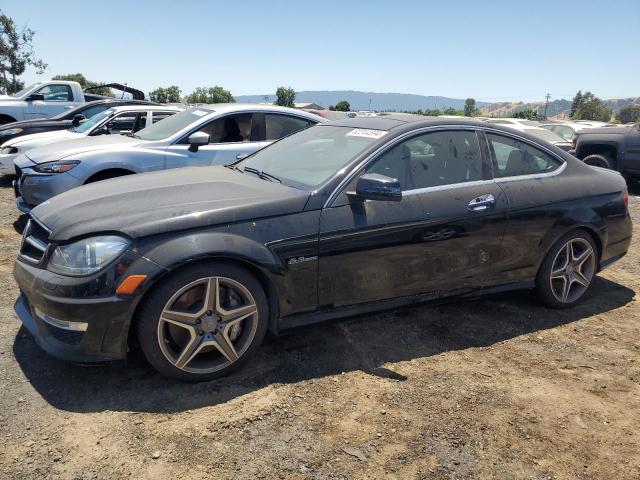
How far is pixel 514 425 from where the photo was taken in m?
2.79

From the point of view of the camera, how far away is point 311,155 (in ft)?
12.5

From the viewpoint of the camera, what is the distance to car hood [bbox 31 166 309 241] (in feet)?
9.42

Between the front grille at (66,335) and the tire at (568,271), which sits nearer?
the front grille at (66,335)

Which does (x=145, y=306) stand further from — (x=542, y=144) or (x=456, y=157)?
(x=542, y=144)

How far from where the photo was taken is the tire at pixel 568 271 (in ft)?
13.7

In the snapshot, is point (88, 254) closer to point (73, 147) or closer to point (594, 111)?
point (73, 147)

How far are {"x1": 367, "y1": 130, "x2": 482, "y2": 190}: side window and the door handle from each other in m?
0.16

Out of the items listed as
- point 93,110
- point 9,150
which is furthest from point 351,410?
point 93,110

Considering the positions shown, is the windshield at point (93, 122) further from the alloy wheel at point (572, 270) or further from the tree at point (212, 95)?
the tree at point (212, 95)

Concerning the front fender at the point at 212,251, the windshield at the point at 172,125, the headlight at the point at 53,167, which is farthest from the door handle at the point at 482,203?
the headlight at the point at 53,167

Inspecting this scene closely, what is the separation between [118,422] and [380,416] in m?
1.36

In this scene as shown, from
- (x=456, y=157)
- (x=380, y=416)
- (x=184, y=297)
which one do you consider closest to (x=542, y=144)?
(x=456, y=157)

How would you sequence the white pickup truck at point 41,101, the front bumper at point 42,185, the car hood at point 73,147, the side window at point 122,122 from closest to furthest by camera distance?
the front bumper at point 42,185 < the car hood at point 73,147 < the side window at point 122,122 < the white pickup truck at point 41,101

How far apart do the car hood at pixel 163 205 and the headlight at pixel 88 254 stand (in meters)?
0.05
